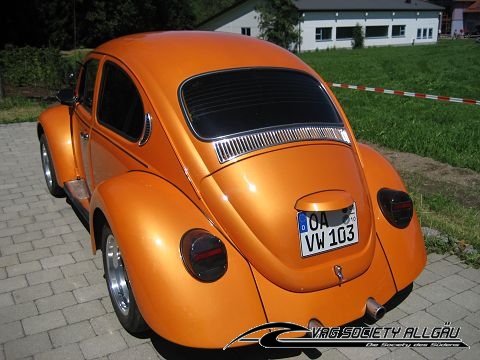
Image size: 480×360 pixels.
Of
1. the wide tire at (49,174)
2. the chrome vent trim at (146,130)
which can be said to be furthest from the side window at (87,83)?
the chrome vent trim at (146,130)

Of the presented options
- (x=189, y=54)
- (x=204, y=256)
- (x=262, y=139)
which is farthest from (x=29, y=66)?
(x=204, y=256)

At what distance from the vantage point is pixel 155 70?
3.43 m

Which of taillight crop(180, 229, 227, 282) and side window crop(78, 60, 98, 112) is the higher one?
side window crop(78, 60, 98, 112)

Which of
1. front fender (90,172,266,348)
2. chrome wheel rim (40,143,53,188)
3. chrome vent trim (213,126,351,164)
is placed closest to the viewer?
front fender (90,172,266,348)

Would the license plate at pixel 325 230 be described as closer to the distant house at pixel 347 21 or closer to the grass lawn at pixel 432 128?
the grass lawn at pixel 432 128

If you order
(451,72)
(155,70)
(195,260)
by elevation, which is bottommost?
(451,72)

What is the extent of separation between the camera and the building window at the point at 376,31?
51.4m

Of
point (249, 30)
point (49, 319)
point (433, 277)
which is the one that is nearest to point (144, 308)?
point (49, 319)

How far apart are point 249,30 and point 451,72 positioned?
30.2 m

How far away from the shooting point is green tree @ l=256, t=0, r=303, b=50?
4294 centimetres

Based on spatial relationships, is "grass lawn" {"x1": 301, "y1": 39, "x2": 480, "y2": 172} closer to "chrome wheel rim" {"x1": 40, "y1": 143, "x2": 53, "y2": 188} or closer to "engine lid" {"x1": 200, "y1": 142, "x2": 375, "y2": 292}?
"engine lid" {"x1": 200, "y1": 142, "x2": 375, "y2": 292}

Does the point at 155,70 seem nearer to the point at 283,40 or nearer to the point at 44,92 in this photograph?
the point at 44,92

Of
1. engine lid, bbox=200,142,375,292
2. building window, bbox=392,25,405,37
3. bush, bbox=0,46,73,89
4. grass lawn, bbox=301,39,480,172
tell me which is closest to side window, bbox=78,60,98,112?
engine lid, bbox=200,142,375,292

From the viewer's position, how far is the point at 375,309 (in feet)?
9.47
